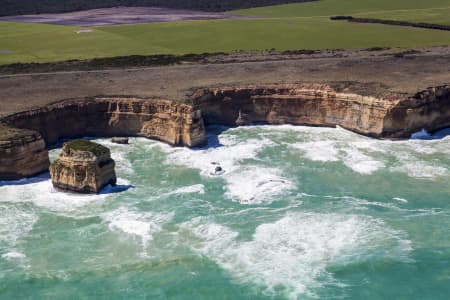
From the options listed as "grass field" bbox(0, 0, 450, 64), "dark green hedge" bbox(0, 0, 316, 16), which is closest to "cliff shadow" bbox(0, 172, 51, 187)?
"grass field" bbox(0, 0, 450, 64)

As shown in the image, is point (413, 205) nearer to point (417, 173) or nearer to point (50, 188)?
point (417, 173)

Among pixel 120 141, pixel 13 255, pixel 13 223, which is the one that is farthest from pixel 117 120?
pixel 13 255

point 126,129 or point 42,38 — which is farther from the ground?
point 42,38

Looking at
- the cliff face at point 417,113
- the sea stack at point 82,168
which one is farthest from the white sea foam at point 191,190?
the cliff face at point 417,113

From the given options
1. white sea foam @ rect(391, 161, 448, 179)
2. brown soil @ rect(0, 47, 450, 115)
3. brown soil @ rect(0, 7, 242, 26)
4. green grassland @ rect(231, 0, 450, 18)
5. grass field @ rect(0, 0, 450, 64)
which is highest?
green grassland @ rect(231, 0, 450, 18)

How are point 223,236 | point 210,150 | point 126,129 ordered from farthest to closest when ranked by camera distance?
point 126,129, point 210,150, point 223,236

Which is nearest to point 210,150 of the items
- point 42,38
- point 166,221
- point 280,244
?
point 166,221

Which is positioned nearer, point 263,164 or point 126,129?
point 263,164

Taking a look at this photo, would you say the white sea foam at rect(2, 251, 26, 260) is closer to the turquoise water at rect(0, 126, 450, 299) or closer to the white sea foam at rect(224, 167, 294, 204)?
the turquoise water at rect(0, 126, 450, 299)
